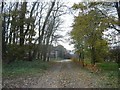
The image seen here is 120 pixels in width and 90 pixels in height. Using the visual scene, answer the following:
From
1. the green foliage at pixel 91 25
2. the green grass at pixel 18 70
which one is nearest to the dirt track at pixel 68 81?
the green grass at pixel 18 70

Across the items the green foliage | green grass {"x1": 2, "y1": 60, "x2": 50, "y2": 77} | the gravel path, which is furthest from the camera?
the green foliage

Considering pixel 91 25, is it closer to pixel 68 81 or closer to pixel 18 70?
pixel 68 81

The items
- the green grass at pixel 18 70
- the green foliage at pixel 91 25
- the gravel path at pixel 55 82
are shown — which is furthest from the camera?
the green foliage at pixel 91 25

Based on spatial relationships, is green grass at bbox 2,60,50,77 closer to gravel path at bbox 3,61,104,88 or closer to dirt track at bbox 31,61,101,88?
gravel path at bbox 3,61,104,88

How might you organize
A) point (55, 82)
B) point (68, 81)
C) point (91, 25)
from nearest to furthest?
point (55, 82) → point (68, 81) → point (91, 25)

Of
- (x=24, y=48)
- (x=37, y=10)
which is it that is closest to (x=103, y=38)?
(x=24, y=48)

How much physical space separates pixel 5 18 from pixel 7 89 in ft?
14.0

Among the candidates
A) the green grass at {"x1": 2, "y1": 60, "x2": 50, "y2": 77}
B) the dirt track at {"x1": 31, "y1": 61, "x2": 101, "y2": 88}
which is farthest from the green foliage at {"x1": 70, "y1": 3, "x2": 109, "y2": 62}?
the green grass at {"x1": 2, "y1": 60, "x2": 50, "y2": 77}

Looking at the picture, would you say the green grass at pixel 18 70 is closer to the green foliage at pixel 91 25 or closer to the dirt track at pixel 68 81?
the dirt track at pixel 68 81

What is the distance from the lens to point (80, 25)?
20.3ft

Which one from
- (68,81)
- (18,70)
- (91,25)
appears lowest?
(68,81)

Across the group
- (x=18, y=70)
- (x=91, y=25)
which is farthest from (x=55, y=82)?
(x=91, y=25)

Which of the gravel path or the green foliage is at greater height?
the green foliage

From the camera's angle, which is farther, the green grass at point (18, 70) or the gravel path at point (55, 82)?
the green grass at point (18, 70)
